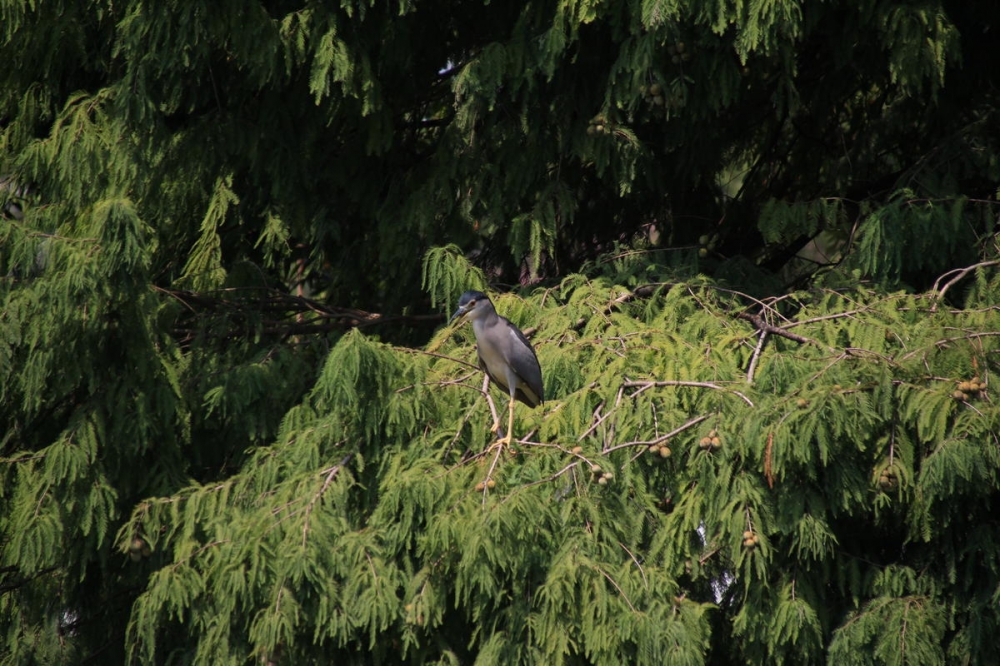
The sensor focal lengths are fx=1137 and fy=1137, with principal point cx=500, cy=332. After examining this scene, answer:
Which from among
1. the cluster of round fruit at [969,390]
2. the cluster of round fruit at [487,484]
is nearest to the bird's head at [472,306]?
the cluster of round fruit at [487,484]

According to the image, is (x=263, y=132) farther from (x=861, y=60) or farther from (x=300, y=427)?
(x=861, y=60)

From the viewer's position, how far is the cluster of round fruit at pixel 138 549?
16.8 feet

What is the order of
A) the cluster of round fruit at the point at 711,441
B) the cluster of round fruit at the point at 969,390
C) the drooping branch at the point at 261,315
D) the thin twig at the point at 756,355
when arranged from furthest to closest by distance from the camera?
the drooping branch at the point at 261,315
the thin twig at the point at 756,355
the cluster of round fruit at the point at 711,441
the cluster of round fruit at the point at 969,390

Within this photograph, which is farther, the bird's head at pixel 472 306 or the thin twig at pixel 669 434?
the bird's head at pixel 472 306

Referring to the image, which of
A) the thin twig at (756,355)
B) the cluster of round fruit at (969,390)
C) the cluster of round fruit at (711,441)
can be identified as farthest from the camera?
the thin twig at (756,355)

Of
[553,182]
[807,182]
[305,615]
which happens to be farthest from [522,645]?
[807,182]

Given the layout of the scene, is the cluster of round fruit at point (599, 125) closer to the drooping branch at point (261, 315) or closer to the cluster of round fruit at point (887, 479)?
the drooping branch at point (261, 315)

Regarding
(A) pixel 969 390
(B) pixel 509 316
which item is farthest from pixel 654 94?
(A) pixel 969 390

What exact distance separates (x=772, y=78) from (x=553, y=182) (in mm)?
1235

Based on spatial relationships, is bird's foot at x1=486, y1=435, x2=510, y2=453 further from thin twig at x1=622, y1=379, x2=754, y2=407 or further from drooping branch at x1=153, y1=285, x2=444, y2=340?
drooping branch at x1=153, y1=285, x2=444, y2=340

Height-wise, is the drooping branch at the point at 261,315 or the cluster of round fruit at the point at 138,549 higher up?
the drooping branch at the point at 261,315

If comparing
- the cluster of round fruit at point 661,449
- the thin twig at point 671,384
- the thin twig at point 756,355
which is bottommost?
the cluster of round fruit at point 661,449

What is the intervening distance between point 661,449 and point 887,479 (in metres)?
0.80

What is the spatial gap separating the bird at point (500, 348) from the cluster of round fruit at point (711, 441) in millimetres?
1093
